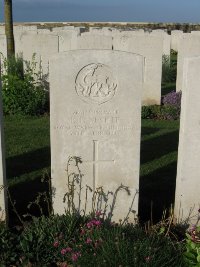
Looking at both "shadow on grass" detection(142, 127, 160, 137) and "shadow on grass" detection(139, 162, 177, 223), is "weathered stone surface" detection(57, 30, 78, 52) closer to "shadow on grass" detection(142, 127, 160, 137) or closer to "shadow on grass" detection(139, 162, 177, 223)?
"shadow on grass" detection(142, 127, 160, 137)

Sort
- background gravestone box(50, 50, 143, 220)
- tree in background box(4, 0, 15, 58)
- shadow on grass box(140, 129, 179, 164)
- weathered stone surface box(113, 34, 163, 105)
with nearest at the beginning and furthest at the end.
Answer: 1. background gravestone box(50, 50, 143, 220)
2. shadow on grass box(140, 129, 179, 164)
3. weathered stone surface box(113, 34, 163, 105)
4. tree in background box(4, 0, 15, 58)

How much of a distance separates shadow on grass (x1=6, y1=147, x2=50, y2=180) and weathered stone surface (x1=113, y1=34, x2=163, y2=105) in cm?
360

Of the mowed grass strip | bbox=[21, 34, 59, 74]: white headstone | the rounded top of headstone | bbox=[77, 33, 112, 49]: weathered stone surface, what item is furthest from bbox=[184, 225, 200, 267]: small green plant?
bbox=[21, 34, 59, 74]: white headstone

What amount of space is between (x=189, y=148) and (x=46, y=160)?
2630mm

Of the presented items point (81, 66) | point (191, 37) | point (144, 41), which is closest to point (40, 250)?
point (81, 66)

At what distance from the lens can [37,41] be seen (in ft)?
31.7

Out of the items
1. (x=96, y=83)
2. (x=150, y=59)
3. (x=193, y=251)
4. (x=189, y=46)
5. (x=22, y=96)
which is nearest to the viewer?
(x=193, y=251)

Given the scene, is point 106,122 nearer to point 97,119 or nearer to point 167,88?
point 97,119

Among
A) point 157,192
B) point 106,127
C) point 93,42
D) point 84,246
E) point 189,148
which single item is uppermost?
point 93,42

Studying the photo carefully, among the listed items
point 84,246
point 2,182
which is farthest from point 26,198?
point 84,246

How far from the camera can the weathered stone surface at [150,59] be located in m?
9.35

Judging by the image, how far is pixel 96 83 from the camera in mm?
4109

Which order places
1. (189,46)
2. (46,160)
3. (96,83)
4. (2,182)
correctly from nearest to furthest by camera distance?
(96,83)
(2,182)
(46,160)
(189,46)

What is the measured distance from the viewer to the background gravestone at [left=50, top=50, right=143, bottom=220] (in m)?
4.03
